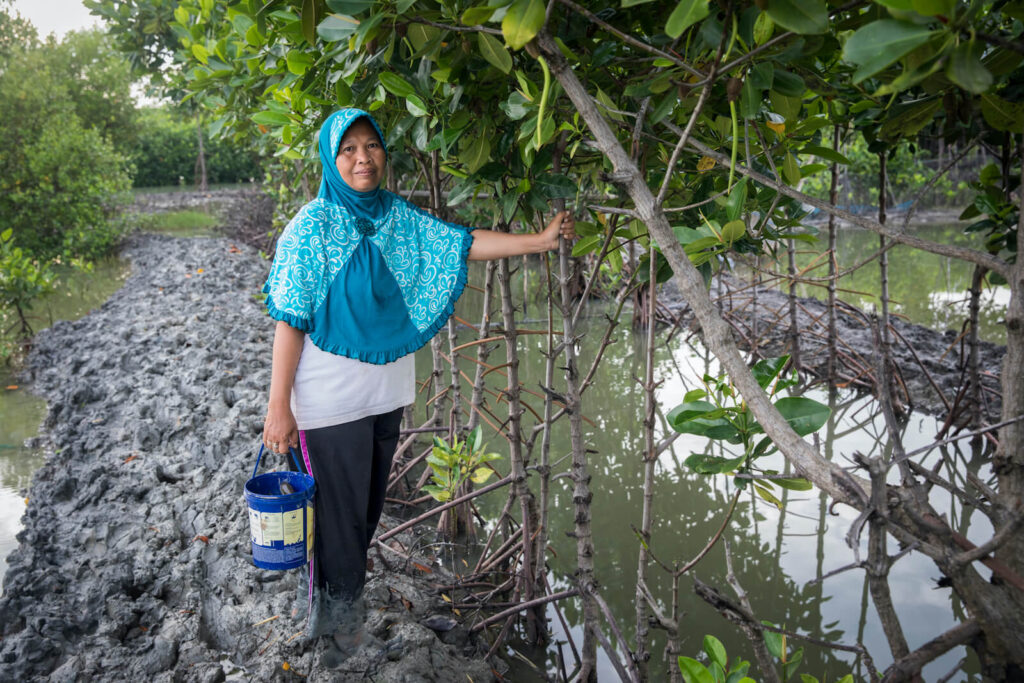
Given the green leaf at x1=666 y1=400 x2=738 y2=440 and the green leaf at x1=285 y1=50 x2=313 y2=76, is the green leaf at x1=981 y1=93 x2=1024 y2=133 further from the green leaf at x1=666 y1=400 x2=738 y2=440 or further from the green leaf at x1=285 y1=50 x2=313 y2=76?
the green leaf at x1=285 y1=50 x2=313 y2=76

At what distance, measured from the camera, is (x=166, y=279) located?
8.88 m

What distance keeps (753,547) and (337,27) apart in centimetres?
323

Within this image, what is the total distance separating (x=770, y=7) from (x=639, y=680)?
1.84m

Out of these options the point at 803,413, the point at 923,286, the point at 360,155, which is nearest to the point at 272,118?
→ the point at 360,155

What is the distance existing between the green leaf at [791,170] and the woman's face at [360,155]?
1216mm

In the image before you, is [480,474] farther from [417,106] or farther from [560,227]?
[417,106]

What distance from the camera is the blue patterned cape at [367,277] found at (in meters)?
2.10

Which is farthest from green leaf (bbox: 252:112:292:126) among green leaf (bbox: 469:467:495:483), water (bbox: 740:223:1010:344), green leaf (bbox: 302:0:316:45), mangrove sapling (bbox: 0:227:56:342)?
mangrove sapling (bbox: 0:227:56:342)

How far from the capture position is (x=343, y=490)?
2273 mm

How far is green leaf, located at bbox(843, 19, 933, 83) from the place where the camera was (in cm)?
86

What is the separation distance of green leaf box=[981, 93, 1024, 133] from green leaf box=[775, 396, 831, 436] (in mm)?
672

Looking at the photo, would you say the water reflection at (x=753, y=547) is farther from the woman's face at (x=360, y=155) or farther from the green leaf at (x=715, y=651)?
the woman's face at (x=360, y=155)

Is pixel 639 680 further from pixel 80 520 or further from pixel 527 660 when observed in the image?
pixel 80 520

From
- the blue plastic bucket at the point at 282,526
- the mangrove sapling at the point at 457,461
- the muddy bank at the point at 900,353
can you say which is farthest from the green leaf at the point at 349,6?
the muddy bank at the point at 900,353
